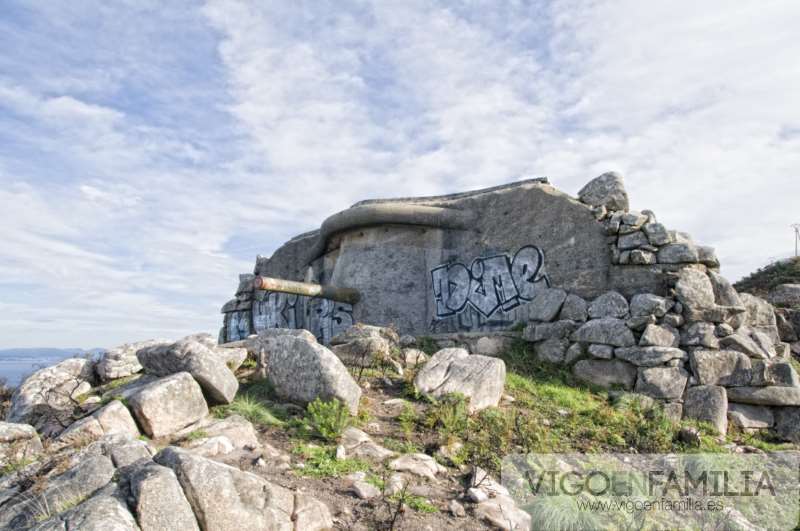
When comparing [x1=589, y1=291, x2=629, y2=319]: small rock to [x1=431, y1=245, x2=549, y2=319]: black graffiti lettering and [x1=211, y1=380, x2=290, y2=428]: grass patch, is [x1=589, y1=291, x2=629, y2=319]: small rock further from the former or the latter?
[x1=211, y1=380, x2=290, y2=428]: grass patch

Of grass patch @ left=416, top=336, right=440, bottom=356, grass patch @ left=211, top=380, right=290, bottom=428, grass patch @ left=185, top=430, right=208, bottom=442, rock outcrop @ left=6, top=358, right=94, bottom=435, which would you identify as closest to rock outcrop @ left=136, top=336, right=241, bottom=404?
grass patch @ left=211, top=380, right=290, bottom=428

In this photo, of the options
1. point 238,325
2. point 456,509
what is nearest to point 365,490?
point 456,509

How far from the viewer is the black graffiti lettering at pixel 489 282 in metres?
9.41

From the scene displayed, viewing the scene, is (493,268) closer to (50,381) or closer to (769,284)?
(50,381)

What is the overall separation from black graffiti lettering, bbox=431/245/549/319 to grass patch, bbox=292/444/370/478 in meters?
5.28

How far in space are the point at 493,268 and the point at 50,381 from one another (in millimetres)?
6671

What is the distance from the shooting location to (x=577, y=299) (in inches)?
344

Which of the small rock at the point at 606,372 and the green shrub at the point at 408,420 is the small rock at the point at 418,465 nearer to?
the green shrub at the point at 408,420

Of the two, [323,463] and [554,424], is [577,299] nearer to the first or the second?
[554,424]

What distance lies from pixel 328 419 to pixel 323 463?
63 centimetres

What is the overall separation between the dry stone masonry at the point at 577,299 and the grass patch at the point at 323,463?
73.8 inches

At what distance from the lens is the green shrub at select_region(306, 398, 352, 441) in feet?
17.3

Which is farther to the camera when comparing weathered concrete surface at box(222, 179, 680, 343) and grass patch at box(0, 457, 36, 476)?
weathered concrete surface at box(222, 179, 680, 343)

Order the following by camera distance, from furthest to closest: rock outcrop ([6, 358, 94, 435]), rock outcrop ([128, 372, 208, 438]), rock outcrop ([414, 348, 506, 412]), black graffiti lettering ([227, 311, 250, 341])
→ black graffiti lettering ([227, 311, 250, 341]), rock outcrop ([414, 348, 506, 412]), rock outcrop ([6, 358, 94, 435]), rock outcrop ([128, 372, 208, 438])
